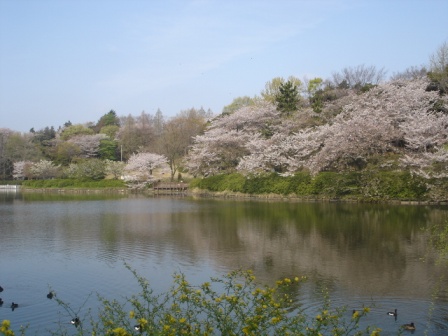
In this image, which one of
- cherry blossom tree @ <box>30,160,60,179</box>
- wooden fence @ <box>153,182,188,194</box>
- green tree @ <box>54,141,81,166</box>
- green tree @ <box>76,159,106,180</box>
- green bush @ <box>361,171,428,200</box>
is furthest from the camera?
green tree @ <box>54,141,81,166</box>

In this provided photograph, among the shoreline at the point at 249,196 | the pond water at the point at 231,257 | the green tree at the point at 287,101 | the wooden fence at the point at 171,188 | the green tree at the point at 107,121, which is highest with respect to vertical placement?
the green tree at the point at 107,121

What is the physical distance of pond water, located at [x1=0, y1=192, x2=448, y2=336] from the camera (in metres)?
9.73

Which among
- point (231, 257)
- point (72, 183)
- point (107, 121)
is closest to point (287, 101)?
point (72, 183)

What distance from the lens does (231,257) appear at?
47.8 feet

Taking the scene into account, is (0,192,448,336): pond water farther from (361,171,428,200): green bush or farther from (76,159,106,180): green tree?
(76,159,106,180): green tree

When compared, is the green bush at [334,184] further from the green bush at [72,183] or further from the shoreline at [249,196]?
the green bush at [72,183]

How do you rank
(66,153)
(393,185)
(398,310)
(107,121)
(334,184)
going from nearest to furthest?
(398,310) → (393,185) → (334,184) → (66,153) → (107,121)

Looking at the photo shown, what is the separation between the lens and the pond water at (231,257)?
31.9 ft

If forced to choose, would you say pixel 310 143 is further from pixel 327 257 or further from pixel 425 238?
Result: pixel 327 257

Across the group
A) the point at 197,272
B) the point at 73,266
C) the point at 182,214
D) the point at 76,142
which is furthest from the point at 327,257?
the point at 76,142

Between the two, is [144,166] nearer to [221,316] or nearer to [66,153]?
[66,153]

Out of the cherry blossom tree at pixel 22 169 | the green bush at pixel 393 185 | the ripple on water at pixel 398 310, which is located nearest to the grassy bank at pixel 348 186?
the green bush at pixel 393 185

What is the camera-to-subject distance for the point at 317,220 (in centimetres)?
2286

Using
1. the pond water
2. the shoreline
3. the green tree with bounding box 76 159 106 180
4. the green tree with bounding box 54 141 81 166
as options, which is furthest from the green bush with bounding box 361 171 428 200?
the green tree with bounding box 54 141 81 166
